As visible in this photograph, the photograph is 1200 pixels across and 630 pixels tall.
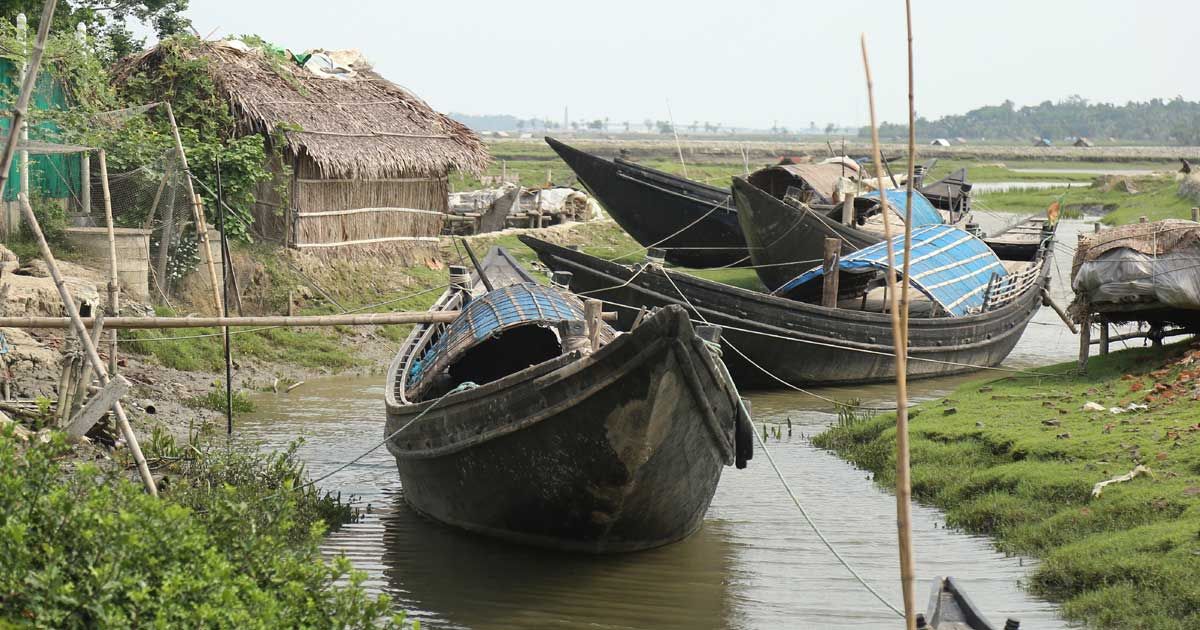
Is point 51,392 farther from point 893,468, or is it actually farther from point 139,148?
point 893,468

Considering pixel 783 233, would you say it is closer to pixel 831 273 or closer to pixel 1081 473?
pixel 831 273

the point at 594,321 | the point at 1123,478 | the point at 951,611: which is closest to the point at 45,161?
the point at 594,321

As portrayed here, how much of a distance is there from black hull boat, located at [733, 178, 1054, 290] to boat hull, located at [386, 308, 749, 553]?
31.6 feet

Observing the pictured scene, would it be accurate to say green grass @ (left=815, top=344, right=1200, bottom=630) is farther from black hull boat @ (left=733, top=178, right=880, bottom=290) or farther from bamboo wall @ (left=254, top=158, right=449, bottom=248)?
bamboo wall @ (left=254, top=158, right=449, bottom=248)

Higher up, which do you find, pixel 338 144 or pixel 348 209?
pixel 338 144

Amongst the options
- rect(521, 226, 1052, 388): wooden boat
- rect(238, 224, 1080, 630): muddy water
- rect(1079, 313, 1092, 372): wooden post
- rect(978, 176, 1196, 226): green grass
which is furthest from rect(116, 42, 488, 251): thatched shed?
rect(978, 176, 1196, 226): green grass

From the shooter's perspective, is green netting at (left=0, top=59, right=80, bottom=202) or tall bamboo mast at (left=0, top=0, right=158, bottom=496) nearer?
tall bamboo mast at (left=0, top=0, right=158, bottom=496)

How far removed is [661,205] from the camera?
22.8 metres

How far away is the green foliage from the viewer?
16.0ft

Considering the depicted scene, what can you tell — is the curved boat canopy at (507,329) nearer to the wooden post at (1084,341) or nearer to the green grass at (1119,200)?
the wooden post at (1084,341)

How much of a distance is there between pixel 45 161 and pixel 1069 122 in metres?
165

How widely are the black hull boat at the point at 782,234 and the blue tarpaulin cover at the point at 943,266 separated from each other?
71 cm

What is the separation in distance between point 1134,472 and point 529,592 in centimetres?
420

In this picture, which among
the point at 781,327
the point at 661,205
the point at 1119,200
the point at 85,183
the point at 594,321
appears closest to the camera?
the point at 594,321
